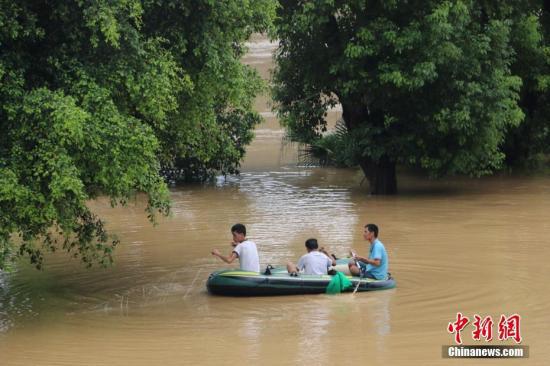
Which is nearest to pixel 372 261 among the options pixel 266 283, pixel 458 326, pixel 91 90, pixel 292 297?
pixel 292 297

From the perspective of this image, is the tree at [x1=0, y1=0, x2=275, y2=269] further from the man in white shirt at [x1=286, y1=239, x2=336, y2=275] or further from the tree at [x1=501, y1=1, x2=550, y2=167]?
the tree at [x1=501, y1=1, x2=550, y2=167]

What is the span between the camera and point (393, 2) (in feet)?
79.8

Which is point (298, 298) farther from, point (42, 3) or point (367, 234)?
point (42, 3)

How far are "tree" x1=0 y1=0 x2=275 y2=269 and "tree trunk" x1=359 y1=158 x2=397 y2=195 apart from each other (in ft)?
37.7

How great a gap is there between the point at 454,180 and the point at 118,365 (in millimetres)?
19709

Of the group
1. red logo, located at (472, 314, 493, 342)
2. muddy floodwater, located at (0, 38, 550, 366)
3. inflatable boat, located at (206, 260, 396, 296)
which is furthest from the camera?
inflatable boat, located at (206, 260, 396, 296)

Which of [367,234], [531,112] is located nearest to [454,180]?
[531,112]

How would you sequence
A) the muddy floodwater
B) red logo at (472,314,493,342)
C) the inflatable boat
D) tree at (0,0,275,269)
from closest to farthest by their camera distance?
1. the muddy floodwater
2. tree at (0,0,275,269)
3. red logo at (472,314,493,342)
4. the inflatable boat

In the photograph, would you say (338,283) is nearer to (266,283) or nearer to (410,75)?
(266,283)

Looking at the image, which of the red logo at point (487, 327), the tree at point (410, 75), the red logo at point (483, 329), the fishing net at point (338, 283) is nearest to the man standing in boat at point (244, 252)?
the fishing net at point (338, 283)

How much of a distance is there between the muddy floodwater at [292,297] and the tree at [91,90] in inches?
55.6

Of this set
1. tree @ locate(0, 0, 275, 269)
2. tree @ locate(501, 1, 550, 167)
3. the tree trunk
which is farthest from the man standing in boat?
tree @ locate(501, 1, 550, 167)

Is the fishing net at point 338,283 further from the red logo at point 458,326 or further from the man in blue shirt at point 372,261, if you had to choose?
the red logo at point 458,326

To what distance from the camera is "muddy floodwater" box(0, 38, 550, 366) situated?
1277 centimetres
